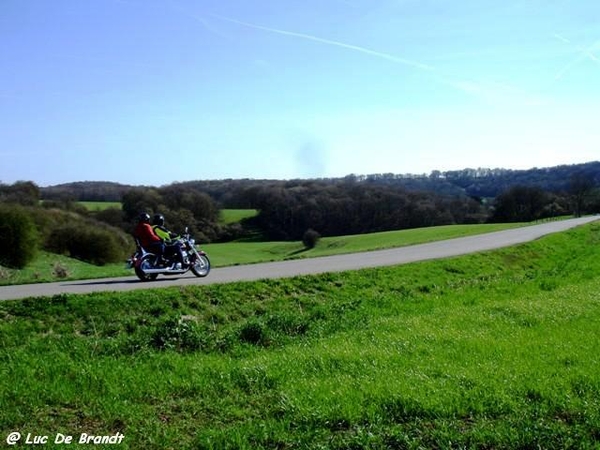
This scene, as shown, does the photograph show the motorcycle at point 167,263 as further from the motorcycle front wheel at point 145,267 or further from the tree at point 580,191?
the tree at point 580,191

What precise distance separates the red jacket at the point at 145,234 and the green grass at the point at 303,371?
3.17m

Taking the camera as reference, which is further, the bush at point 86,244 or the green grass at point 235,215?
the green grass at point 235,215

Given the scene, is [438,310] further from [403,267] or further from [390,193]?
[390,193]

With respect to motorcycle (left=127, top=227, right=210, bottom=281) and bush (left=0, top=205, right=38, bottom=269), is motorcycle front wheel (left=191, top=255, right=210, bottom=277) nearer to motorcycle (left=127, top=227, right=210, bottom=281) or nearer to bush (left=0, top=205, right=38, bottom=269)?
motorcycle (left=127, top=227, right=210, bottom=281)

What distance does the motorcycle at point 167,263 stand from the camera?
632 inches

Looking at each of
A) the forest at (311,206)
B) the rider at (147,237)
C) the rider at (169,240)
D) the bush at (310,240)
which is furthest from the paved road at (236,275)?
the forest at (311,206)

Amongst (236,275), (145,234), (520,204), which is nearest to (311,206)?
(520,204)

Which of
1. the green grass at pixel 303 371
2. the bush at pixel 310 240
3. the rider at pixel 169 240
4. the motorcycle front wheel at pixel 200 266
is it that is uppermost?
the rider at pixel 169 240

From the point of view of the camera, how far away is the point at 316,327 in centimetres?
1106

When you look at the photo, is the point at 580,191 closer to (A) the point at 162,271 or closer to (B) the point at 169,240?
(B) the point at 169,240

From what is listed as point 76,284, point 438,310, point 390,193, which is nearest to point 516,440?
point 438,310

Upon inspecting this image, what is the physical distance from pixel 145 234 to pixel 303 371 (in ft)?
31.4

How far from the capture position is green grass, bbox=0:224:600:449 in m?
5.93

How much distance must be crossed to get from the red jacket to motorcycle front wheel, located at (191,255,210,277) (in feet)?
4.90
